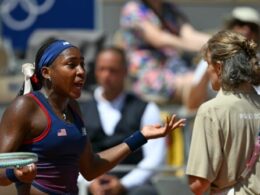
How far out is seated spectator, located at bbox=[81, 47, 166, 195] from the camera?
7.46 metres

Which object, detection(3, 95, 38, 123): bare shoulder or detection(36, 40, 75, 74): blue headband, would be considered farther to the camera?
detection(36, 40, 75, 74): blue headband

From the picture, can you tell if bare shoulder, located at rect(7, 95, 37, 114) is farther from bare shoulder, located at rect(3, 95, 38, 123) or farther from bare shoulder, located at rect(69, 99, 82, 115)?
bare shoulder, located at rect(69, 99, 82, 115)

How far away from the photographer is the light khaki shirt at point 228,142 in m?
5.19

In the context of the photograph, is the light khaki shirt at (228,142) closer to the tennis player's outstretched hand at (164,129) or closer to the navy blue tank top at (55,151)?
the tennis player's outstretched hand at (164,129)

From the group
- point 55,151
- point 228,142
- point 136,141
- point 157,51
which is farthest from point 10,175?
point 157,51

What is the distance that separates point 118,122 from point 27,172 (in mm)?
2864

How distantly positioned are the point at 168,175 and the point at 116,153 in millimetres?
2540

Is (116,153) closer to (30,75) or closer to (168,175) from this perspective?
(30,75)

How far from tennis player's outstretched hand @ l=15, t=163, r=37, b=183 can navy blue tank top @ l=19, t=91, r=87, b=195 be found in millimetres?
288

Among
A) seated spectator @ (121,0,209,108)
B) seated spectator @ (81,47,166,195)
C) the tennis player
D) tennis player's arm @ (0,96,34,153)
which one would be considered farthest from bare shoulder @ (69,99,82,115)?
→ seated spectator @ (121,0,209,108)

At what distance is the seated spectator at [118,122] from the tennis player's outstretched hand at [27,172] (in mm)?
2532

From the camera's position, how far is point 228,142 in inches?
205

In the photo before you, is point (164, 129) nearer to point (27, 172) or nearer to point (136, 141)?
point (136, 141)

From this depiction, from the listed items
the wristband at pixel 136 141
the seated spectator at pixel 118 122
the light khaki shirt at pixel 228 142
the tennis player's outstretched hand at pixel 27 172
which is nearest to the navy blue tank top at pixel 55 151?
the tennis player's outstretched hand at pixel 27 172
